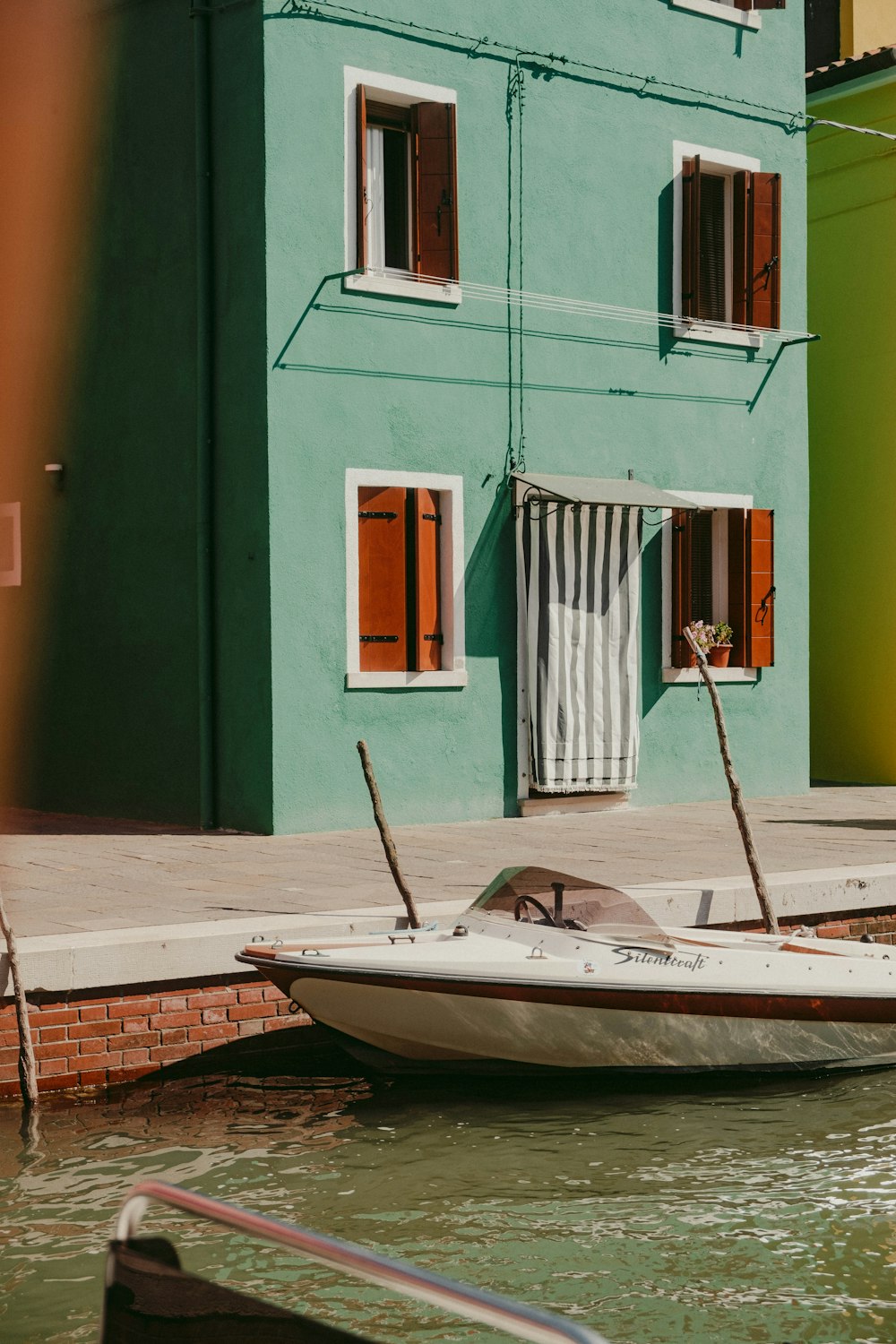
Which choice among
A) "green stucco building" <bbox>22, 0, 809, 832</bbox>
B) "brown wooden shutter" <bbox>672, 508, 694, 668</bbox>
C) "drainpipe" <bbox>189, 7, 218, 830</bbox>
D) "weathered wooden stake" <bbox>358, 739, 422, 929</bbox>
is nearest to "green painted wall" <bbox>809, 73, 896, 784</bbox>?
"green stucco building" <bbox>22, 0, 809, 832</bbox>

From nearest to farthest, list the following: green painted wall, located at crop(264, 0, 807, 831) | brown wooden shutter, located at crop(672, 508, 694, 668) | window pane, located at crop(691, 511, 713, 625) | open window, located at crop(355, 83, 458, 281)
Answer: green painted wall, located at crop(264, 0, 807, 831) < open window, located at crop(355, 83, 458, 281) < brown wooden shutter, located at crop(672, 508, 694, 668) < window pane, located at crop(691, 511, 713, 625)

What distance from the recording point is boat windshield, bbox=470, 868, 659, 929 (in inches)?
308

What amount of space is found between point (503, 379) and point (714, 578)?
3.04 m

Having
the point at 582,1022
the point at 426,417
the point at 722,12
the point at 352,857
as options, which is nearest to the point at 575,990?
the point at 582,1022

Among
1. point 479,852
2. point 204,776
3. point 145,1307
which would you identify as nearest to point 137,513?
point 204,776

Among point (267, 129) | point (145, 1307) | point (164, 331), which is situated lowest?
point (145, 1307)

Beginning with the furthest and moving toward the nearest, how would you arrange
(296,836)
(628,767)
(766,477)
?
(766,477) < (628,767) < (296,836)

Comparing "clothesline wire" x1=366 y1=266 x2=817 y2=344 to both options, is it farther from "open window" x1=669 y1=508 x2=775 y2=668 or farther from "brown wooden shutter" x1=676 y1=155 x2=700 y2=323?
"open window" x1=669 y1=508 x2=775 y2=668

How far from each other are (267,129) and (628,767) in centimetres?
594

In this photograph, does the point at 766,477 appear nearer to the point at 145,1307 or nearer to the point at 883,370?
the point at 883,370

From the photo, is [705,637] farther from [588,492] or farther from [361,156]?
[361,156]

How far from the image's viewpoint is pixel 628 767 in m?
14.5

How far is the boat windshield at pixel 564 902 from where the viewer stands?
7832 millimetres

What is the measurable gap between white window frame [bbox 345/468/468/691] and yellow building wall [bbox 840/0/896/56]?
8230mm
